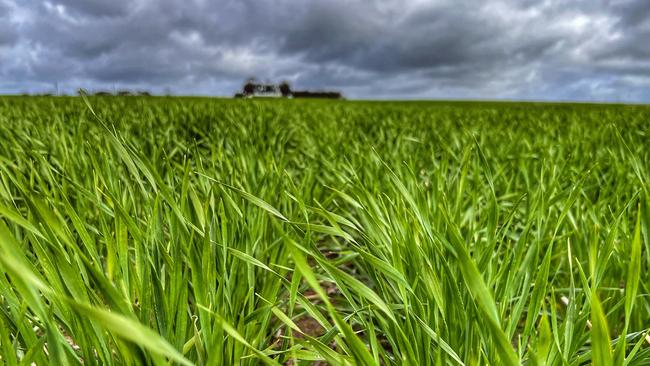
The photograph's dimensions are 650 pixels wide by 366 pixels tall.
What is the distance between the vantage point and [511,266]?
1125 millimetres

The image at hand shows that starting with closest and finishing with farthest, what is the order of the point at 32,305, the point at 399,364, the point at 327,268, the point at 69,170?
the point at 32,305
the point at 327,268
the point at 399,364
the point at 69,170

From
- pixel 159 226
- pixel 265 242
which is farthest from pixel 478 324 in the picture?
pixel 265 242

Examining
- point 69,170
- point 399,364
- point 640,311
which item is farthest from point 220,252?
point 640,311

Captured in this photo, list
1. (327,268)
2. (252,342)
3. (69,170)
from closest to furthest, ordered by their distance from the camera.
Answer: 1. (327,268)
2. (252,342)
3. (69,170)

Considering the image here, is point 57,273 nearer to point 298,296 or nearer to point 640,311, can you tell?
point 298,296

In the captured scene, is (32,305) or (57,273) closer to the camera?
(32,305)

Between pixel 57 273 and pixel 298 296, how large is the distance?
0.44m

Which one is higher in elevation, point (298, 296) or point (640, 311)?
point (298, 296)

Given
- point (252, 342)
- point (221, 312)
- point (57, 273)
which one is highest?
point (57, 273)

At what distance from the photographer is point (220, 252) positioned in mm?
1147

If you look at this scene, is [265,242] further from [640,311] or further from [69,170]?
[640,311]

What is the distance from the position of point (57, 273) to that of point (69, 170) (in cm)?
125

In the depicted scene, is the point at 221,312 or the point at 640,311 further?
the point at 640,311

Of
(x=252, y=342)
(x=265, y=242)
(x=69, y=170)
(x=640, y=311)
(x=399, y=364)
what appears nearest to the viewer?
(x=399, y=364)
